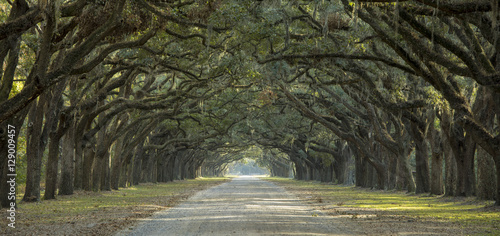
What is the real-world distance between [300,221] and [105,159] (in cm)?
2073

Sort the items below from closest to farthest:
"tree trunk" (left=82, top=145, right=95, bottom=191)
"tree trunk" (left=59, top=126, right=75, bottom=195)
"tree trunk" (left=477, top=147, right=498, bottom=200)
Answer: "tree trunk" (left=477, top=147, right=498, bottom=200) → "tree trunk" (left=59, top=126, right=75, bottom=195) → "tree trunk" (left=82, top=145, right=95, bottom=191)

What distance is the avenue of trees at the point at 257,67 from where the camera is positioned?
12.3 metres

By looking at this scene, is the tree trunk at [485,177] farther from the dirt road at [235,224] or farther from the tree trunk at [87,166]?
the tree trunk at [87,166]

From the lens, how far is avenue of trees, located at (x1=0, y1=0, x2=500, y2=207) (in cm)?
1230

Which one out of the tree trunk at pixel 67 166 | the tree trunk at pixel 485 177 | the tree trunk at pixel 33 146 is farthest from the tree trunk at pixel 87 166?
the tree trunk at pixel 485 177

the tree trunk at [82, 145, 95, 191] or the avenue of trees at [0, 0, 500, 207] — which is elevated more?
the avenue of trees at [0, 0, 500, 207]

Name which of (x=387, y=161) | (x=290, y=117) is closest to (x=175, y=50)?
(x=387, y=161)

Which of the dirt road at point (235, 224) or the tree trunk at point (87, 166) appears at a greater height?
the tree trunk at point (87, 166)

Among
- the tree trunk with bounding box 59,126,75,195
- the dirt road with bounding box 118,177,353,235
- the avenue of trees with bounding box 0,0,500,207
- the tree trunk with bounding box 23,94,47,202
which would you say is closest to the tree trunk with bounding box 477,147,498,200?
the avenue of trees with bounding box 0,0,500,207

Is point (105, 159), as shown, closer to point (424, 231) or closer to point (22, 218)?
point (22, 218)

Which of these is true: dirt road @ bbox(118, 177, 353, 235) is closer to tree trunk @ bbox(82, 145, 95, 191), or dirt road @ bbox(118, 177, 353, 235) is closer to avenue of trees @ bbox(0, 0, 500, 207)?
avenue of trees @ bbox(0, 0, 500, 207)

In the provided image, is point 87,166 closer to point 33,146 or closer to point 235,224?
point 33,146

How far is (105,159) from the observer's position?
31.0 metres

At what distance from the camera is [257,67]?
2470cm
